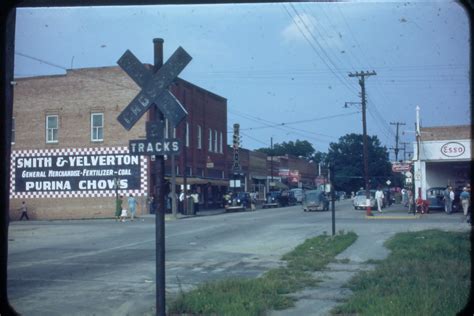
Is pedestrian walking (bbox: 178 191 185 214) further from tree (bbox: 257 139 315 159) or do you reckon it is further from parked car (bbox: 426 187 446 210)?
tree (bbox: 257 139 315 159)

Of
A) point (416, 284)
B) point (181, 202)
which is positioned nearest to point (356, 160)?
point (181, 202)

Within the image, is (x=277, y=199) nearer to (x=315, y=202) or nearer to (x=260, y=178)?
(x=260, y=178)

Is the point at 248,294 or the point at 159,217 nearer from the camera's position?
the point at 159,217

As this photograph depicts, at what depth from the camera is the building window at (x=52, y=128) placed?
4034 cm

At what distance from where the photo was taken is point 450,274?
9.88m

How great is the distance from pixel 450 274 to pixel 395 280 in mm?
1091

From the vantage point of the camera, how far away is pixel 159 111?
264 inches

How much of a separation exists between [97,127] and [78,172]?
3491 millimetres

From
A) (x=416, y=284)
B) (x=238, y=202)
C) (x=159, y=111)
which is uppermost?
(x=159, y=111)

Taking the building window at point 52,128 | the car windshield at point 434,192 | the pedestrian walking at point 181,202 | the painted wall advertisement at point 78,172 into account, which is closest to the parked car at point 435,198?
the car windshield at point 434,192

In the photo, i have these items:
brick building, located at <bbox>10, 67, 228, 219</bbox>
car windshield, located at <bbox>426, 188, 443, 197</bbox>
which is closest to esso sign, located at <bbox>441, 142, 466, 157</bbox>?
car windshield, located at <bbox>426, 188, 443, 197</bbox>

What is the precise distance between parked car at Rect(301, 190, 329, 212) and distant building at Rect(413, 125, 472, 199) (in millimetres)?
7070

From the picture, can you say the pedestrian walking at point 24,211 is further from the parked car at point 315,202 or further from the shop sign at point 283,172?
the shop sign at point 283,172

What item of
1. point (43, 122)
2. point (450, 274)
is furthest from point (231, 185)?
point (450, 274)
